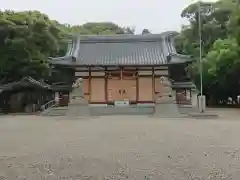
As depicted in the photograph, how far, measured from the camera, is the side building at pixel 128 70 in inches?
1282

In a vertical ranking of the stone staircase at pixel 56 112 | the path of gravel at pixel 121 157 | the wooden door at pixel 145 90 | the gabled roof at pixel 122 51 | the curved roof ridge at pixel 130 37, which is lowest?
the path of gravel at pixel 121 157

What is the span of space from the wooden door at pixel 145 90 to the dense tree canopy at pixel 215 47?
22.7ft

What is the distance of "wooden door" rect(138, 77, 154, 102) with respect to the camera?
109 feet

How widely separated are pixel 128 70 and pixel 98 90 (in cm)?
265

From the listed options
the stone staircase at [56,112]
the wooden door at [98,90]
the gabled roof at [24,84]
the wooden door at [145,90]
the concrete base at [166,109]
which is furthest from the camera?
the gabled roof at [24,84]

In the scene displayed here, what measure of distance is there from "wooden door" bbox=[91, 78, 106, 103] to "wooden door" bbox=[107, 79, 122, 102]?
0.46 metres

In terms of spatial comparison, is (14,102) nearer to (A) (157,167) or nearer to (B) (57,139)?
(B) (57,139)

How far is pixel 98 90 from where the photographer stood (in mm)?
33594

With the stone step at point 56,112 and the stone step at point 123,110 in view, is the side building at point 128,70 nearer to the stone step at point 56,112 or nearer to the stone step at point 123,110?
the stone step at point 123,110

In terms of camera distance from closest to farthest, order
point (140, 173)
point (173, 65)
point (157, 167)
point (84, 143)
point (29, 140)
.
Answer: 1. point (140, 173)
2. point (157, 167)
3. point (84, 143)
4. point (29, 140)
5. point (173, 65)

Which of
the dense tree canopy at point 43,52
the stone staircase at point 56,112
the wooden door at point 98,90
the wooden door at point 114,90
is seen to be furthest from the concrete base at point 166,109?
the dense tree canopy at point 43,52

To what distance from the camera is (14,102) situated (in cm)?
3997

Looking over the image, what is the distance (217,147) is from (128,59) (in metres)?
22.8

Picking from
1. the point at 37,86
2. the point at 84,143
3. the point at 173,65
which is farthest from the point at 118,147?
Answer: the point at 37,86
